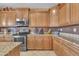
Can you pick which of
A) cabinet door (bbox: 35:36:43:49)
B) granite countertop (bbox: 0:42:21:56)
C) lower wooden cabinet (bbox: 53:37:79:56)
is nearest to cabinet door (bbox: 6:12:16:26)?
cabinet door (bbox: 35:36:43:49)

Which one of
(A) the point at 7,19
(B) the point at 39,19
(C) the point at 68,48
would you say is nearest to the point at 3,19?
(A) the point at 7,19

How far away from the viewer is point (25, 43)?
6.54m

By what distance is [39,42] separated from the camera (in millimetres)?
6652

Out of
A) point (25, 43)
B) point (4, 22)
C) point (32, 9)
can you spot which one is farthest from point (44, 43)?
point (4, 22)

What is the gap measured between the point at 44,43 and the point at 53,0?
17.6ft

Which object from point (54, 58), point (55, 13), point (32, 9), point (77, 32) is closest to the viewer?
point (54, 58)

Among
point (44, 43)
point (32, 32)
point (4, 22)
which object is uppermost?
point (4, 22)

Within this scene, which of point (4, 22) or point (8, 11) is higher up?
point (8, 11)

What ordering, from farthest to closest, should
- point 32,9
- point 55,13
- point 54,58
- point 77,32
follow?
point 32,9, point 55,13, point 77,32, point 54,58

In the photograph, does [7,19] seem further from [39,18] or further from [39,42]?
[39,42]

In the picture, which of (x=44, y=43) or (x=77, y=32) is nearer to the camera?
(x=77, y=32)

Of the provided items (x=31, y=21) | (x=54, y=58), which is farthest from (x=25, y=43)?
(x=54, y=58)

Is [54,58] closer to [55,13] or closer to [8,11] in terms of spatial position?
[55,13]

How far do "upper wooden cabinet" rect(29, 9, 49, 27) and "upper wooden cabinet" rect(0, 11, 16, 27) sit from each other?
0.86 metres
